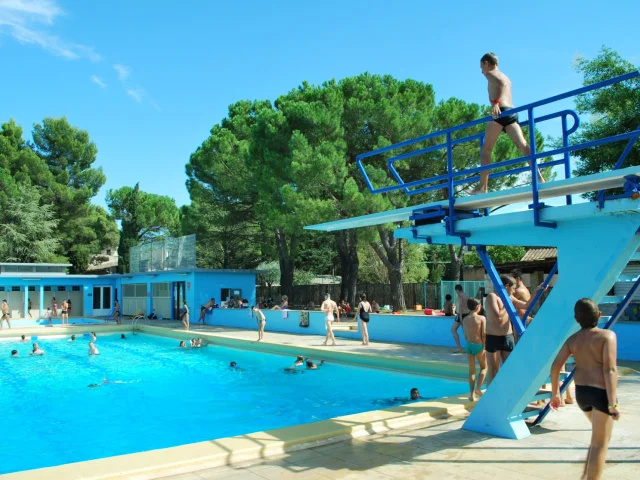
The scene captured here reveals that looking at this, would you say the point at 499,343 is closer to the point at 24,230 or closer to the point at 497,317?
the point at 497,317

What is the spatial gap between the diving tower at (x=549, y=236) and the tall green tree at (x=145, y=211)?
146 ft

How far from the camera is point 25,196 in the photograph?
4175 cm

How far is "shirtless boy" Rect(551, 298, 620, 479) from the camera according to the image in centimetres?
419

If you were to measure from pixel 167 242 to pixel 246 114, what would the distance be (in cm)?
969

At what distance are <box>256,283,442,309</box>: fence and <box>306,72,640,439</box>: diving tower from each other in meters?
20.1

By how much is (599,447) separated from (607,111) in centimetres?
1577

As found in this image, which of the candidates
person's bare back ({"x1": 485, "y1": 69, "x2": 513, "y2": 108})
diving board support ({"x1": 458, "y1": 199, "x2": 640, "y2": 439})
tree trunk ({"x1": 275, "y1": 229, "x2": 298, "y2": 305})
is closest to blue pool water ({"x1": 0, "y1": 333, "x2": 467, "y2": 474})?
diving board support ({"x1": 458, "y1": 199, "x2": 640, "y2": 439})

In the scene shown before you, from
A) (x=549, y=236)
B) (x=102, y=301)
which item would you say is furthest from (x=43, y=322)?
(x=549, y=236)

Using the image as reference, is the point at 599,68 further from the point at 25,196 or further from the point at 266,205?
the point at 25,196

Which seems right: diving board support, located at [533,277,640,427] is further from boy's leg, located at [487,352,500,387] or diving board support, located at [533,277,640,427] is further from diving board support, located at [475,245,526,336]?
boy's leg, located at [487,352,500,387]

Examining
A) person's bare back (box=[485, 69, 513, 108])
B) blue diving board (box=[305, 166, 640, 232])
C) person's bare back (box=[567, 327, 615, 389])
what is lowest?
person's bare back (box=[567, 327, 615, 389])

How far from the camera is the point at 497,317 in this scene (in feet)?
24.7

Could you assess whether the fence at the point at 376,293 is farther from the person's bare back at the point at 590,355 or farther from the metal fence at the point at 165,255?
the person's bare back at the point at 590,355

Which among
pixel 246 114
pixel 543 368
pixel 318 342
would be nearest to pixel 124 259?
pixel 246 114
